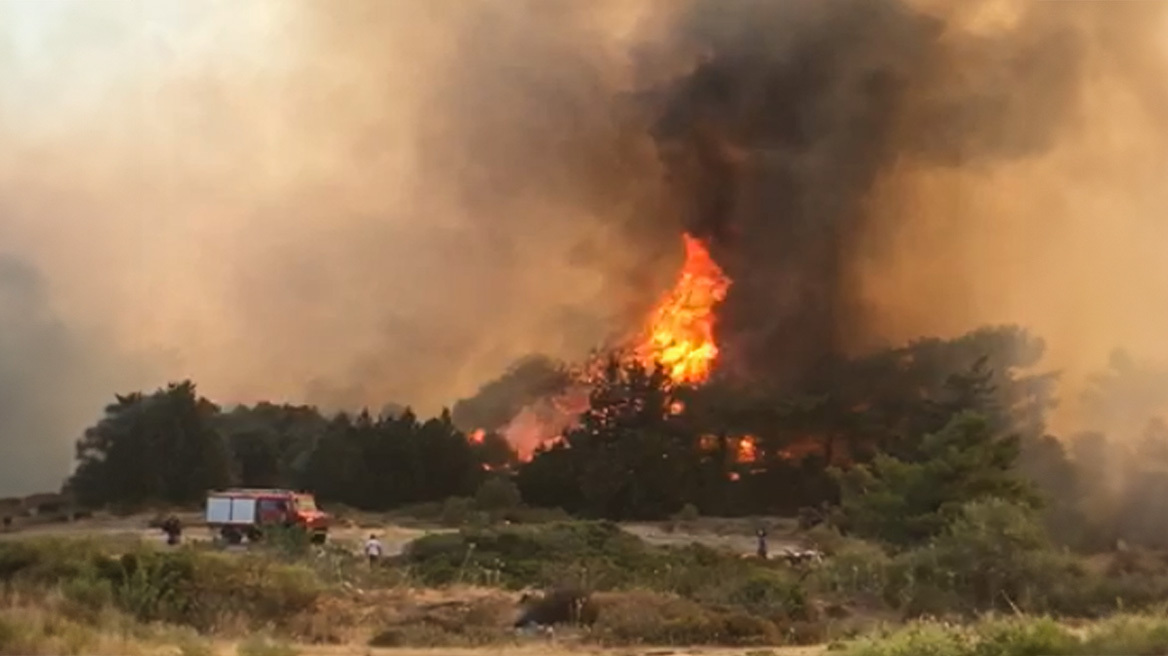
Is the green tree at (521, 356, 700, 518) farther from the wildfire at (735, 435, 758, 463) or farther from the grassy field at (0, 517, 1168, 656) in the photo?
the grassy field at (0, 517, 1168, 656)

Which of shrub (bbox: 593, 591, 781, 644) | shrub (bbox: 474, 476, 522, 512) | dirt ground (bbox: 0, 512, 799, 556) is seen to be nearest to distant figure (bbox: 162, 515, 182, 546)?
dirt ground (bbox: 0, 512, 799, 556)

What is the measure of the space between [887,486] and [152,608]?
24.9 meters

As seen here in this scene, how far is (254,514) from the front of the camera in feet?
143

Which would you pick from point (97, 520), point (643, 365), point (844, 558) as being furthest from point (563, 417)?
point (844, 558)

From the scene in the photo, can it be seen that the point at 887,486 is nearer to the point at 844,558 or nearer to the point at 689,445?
the point at 844,558

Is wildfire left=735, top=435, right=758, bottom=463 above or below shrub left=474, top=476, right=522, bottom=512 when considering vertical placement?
above

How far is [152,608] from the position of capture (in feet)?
76.6

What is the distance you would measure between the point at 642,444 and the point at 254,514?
20507 millimetres

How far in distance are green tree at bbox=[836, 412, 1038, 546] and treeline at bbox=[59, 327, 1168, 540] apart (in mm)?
11749

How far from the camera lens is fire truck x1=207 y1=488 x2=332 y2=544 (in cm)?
4316

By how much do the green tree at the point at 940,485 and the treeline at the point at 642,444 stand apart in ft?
38.5

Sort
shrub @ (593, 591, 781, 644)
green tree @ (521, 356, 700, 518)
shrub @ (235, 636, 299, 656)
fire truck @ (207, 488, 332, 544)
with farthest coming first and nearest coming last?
green tree @ (521, 356, 700, 518)
fire truck @ (207, 488, 332, 544)
shrub @ (593, 591, 781, 644)
shrub @ (235, 636, 299, 656)

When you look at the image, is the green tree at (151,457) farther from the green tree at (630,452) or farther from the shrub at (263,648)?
the shrub at (263,648)

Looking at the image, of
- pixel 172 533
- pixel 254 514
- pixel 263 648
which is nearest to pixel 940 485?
pixel 254 514
